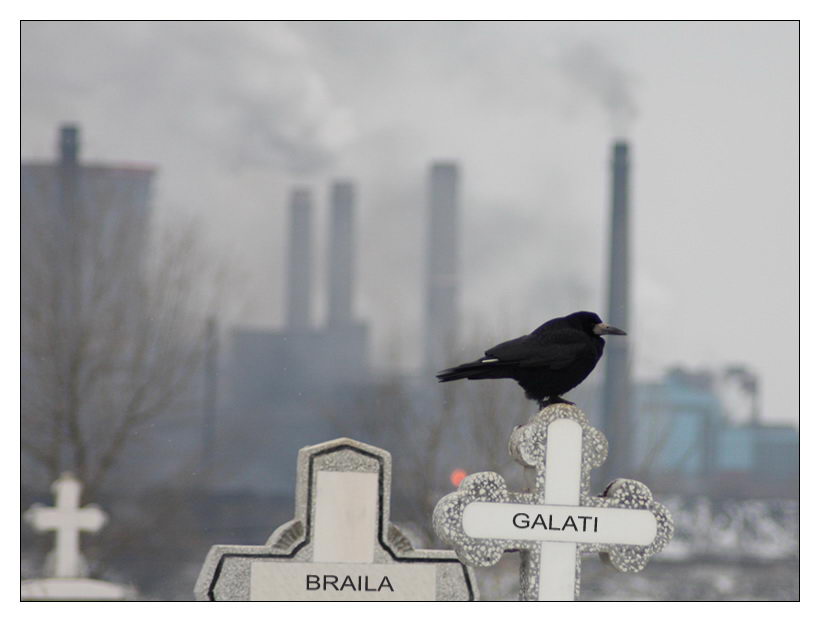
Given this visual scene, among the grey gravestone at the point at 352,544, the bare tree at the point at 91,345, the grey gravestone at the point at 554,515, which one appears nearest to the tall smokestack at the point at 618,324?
the bare tree at the point at 91,345

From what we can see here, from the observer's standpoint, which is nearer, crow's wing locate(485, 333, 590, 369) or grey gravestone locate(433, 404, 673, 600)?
grey gravestone locate(433, 404, 673, 600)

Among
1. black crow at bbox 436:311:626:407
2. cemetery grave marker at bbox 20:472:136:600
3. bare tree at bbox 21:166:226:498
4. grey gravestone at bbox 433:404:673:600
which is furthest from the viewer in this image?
bare tree at bbox 21:166:226:498

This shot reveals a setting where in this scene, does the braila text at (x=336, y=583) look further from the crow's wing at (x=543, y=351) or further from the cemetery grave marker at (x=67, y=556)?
the cemetery grave marker at (x=67, y=556)

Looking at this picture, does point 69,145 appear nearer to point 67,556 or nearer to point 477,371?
point 67,556

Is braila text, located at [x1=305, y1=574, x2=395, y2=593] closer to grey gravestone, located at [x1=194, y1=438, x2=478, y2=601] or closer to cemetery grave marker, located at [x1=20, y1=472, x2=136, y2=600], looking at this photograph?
grey gravestone, located at [x1=194, y1=438, x2=478, y2=601]

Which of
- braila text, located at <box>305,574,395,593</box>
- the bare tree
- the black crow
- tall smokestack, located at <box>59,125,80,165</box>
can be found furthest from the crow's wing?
tall smokestack, located at <box>59,125,80,165</box>

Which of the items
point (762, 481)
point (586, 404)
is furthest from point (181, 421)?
Answer: point (762, 481)
